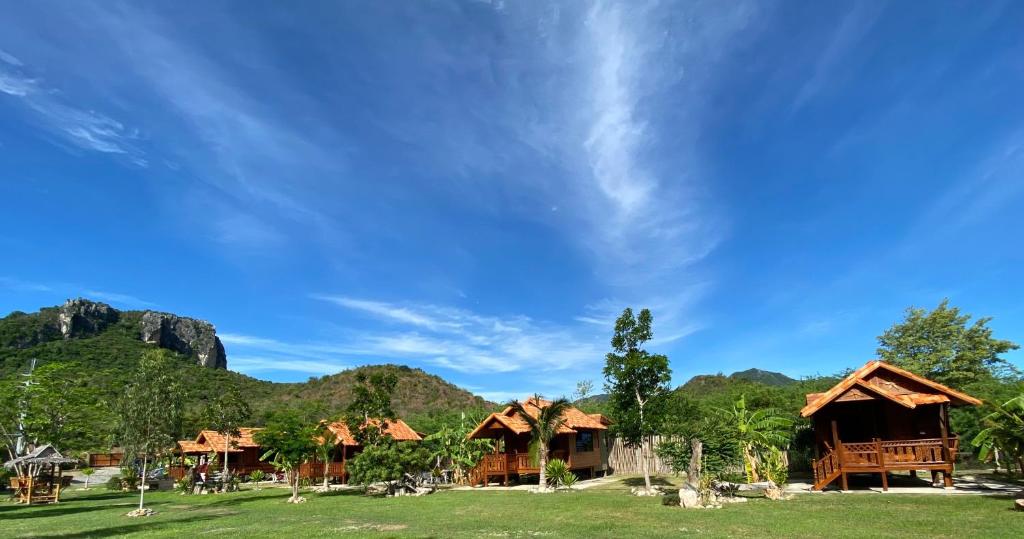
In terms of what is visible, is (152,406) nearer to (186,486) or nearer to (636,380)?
(186,486)

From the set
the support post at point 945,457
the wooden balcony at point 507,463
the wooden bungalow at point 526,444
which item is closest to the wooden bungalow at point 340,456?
the wooden bungalow at point 526,444

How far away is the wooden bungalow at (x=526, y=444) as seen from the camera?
28.9 meters

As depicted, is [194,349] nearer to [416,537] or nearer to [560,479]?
[560,479]

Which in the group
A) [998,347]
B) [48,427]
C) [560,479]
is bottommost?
[560,479]

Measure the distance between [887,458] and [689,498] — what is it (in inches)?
323

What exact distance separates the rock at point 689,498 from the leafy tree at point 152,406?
2343 centimetres

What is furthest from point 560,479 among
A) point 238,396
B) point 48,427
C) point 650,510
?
point 48,427

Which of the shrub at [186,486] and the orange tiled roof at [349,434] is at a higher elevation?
the orange tiled roof at [349,434]

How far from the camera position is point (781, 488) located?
59.9 ft

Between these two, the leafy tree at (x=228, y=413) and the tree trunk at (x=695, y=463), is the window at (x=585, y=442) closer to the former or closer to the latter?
the tree trunk at (x=695, y=463)

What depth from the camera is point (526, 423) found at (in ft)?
Result: 90.8

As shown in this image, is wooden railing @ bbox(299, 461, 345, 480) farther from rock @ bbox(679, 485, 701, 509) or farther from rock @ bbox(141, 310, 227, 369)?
rock @ bbox(141, 310, 227, 369)

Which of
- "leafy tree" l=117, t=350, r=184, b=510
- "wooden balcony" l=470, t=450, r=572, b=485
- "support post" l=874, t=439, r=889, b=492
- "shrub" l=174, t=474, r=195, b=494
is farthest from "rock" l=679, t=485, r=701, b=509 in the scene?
"shrub" l=174, t=474, r=195, b=494

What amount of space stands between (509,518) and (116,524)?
13.0m
